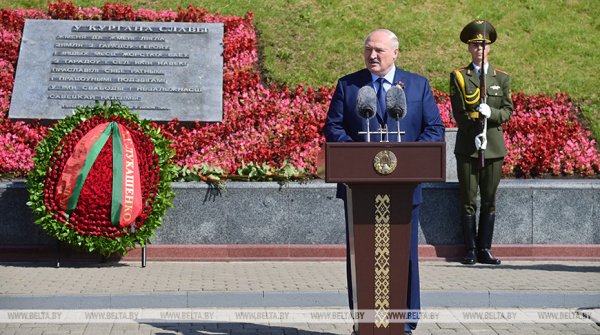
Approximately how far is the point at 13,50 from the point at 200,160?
4808mm

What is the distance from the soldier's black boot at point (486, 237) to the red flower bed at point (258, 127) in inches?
91.3

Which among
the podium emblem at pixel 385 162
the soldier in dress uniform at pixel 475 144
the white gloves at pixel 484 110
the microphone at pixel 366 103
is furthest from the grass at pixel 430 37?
the podium emblem at pixel 385 162

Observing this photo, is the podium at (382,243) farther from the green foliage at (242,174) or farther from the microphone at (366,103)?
the green foliage at (242,174)

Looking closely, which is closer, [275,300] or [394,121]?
[394,121]

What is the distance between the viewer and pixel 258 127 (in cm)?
1195

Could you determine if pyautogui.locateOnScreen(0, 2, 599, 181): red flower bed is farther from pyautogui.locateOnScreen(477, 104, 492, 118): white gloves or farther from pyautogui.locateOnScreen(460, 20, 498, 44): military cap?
pyautogui.locateOnScreen(460, 20, 498, 44): military cap

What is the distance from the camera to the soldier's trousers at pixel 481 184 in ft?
28.4

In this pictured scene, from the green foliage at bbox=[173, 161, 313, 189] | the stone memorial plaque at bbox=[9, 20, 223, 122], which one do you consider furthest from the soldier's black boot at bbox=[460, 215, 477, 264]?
the stone memorial plaque at bbox=[9, 20, 223, 122]

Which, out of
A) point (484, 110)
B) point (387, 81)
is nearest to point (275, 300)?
point (387, 81)

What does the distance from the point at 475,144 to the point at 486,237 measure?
1.20 m

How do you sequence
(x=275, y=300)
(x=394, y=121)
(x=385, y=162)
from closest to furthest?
(x=385, y=162) → (x=394, y=121) → (x=275, y=300)

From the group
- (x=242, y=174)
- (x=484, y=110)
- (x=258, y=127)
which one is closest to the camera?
(x=484, y=110)

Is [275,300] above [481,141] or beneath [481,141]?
beneath

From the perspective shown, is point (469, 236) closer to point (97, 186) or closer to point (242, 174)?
point (242, 174)
